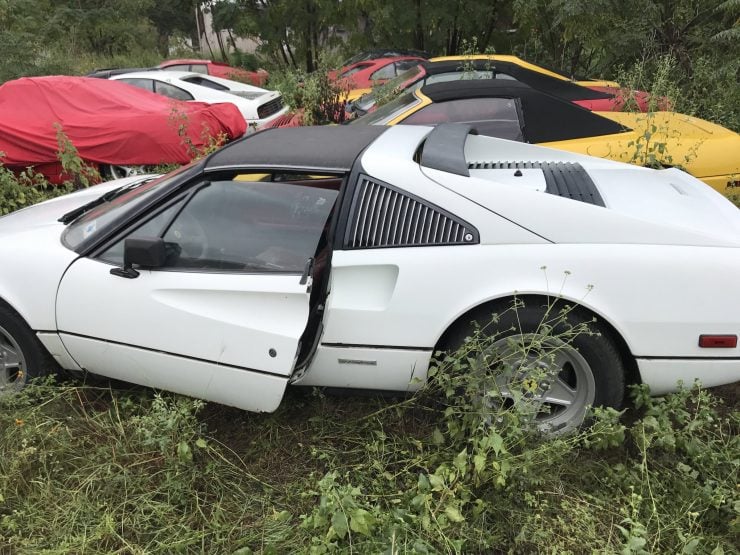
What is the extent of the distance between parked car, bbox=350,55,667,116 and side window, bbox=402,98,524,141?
61.4 inches

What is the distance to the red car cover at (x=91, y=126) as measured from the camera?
5.99 metres

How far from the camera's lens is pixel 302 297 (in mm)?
2375

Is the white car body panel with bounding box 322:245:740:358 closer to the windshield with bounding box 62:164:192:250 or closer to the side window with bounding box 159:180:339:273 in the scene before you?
the side window with bounding box 159:180:339:273

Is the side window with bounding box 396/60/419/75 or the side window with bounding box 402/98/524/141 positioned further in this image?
the side window with bounding box 396/60/419/75

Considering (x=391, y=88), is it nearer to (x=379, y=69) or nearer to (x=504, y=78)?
(x=504, y=78)

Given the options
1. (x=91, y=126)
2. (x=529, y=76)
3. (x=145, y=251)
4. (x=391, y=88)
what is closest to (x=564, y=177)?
Answer: (x=145, y=251)

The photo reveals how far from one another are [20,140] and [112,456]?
4789 mm

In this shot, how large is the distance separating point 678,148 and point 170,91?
7.47 m

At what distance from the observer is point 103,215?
291 cm

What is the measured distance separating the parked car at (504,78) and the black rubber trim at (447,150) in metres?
3.65

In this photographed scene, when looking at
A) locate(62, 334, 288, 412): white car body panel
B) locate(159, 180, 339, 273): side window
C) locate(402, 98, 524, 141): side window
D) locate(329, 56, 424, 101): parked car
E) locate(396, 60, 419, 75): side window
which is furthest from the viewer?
locate(396, 60, 419, 75): side window

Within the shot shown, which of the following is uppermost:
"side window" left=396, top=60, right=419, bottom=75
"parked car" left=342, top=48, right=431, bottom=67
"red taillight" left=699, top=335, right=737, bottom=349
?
"parked car" left=342, top=48, right=431, bottom=67

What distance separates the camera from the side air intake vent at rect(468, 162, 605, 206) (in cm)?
263

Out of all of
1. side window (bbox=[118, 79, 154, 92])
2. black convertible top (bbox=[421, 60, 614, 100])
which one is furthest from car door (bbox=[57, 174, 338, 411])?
side window (bbox=[118, 79, 154, 92])
